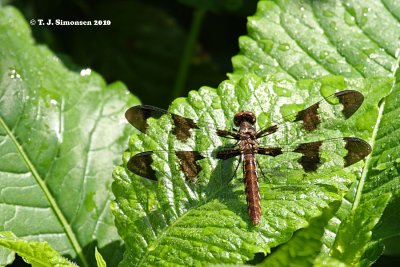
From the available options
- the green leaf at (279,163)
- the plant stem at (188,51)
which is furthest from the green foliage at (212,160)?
the plant stem at (188,51)

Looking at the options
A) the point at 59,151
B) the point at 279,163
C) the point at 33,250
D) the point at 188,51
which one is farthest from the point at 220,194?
the point at 188,51

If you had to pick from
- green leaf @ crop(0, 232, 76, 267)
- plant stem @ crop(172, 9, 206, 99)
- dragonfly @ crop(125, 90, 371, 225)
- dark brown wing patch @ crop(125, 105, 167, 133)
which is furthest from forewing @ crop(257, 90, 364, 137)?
plant stem @ crop(172, 9, 206, 99)

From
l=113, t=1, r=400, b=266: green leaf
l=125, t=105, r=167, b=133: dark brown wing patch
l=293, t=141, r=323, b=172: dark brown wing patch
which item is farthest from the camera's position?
l=125, t=105, r=167, b=133: dark brown wing patch

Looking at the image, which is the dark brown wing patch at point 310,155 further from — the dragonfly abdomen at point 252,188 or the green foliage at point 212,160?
the dragonfly abdomen at point 252,188

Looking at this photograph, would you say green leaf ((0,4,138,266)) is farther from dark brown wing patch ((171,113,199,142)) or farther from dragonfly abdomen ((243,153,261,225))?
dragonfly abdomen ((243,153,261,225))

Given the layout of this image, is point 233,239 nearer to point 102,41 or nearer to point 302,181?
point 302,181

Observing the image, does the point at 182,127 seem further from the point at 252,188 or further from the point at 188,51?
the point at 188,51
